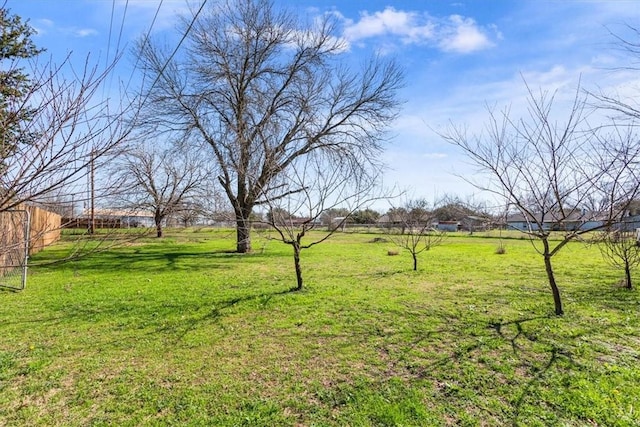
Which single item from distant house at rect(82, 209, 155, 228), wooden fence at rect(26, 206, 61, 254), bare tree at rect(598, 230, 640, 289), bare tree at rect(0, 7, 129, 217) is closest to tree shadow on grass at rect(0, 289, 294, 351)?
wooden fence at rect(26, 206, 61, 254)

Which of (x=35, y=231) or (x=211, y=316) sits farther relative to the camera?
(x=211, y=316)

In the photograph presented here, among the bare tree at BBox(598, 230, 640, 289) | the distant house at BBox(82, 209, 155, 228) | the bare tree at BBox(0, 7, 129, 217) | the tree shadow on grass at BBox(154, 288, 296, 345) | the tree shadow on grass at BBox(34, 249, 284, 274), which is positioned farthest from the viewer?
the tree shadow on grass at BBox(34, 249, 284, 274)

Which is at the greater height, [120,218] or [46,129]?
[46,129]

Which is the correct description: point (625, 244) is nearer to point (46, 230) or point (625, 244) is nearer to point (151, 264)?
point (46, 230)

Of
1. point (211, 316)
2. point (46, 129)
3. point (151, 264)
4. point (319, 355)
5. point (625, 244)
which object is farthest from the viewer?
point (151, 264)

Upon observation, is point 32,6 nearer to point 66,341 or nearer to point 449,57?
point 66,341

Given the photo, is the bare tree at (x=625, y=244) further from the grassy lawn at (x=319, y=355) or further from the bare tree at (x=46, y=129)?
the bare tree at (x=46, y=129)

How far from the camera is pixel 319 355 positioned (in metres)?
3.89

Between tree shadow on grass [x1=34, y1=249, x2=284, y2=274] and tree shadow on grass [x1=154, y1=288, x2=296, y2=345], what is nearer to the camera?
Answer: tree shadow on grass [x1=154, y1=288, x2=296, y2=345]

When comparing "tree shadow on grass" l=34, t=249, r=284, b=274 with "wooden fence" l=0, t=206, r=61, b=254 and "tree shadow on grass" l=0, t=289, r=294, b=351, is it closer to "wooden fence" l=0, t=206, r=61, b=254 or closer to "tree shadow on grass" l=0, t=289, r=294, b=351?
"tree shadow on grass" l=0, t=289, r=294, b=351

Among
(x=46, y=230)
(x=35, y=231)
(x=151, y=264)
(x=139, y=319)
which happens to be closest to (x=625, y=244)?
(x=139, y=319)

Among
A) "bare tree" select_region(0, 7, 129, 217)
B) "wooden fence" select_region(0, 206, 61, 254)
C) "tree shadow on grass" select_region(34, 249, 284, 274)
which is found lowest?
"tree shadow on grass" select_region(34, 249, 284, 274)

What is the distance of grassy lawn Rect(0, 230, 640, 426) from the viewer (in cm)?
278

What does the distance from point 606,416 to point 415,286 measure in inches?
197
